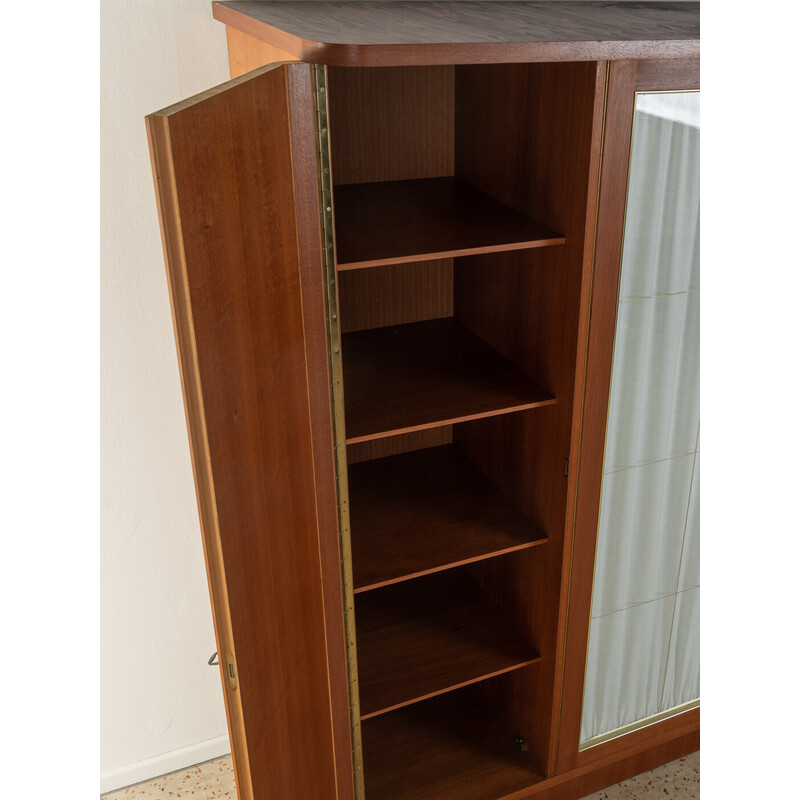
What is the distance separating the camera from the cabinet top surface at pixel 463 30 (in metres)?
1.03

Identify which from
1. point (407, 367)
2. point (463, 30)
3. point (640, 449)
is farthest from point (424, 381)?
point (463, 30)

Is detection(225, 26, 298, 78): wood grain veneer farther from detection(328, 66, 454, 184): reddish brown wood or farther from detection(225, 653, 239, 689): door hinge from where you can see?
detection(225, 653, 239, 689): door hinge

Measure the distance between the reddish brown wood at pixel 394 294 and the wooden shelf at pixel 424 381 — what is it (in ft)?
0.08

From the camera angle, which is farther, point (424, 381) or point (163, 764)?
point (163, 764)

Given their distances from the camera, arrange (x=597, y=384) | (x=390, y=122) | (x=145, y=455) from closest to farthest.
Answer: (x=597, y=384), (x=390, y=122), (x=145, y=455)

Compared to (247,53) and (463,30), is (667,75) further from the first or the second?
(247,53)

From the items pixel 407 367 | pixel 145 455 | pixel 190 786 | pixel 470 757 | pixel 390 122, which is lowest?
pixel 190 786

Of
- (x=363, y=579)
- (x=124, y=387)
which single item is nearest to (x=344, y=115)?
(x=124, y=387)

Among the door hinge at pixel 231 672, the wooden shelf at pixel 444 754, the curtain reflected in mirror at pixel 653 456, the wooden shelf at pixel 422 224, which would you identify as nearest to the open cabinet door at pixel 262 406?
the door hinge at pixel 231 672

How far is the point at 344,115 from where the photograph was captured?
4.98ft

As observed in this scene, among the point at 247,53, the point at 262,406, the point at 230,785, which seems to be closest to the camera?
the point at 262,406

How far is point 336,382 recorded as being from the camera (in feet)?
4.02

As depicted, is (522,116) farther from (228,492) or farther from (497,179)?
(228,492)

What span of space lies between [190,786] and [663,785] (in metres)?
1.19
